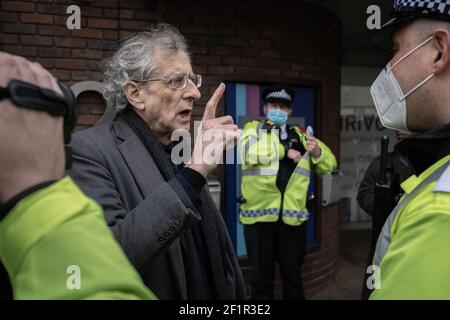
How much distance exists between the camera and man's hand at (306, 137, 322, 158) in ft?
12.3

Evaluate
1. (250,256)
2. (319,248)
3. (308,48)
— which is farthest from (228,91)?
(319,248)

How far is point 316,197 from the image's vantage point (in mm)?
4863

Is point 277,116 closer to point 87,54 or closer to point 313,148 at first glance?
point 313,148

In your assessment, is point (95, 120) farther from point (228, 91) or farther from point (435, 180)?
point (435, 180)

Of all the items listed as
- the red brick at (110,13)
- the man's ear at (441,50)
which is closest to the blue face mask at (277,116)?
the red brick at (110,13)

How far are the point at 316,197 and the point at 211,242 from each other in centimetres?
332

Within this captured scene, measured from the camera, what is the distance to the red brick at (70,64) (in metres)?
3.59

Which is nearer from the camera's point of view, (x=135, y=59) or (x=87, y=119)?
(x=135, y=59)

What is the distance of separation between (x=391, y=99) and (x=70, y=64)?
2.97 meters

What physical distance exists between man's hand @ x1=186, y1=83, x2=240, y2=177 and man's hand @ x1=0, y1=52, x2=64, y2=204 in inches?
33.6

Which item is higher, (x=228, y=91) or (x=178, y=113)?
(x=228, y=91)

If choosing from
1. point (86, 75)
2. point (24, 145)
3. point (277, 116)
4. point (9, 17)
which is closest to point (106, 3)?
point (86, 75)

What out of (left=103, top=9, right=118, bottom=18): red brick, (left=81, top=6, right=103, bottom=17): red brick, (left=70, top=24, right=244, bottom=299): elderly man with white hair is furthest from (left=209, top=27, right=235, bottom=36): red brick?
(left=70, top=24, right=244, bottom=299): elderly man with white hair

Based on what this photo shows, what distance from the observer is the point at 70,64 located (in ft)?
11.9
